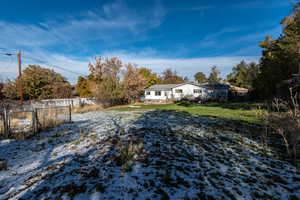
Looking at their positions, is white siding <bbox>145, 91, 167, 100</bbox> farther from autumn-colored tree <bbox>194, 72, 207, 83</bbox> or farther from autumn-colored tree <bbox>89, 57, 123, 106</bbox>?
autumn-colored tree <bbox>194, 72, 207, 83</bbox>

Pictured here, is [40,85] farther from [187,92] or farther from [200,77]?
[200,77]

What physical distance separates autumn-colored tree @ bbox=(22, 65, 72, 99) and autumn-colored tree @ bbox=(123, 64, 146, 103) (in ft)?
41.8

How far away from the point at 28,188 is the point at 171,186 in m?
2.43

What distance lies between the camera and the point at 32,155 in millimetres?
3947

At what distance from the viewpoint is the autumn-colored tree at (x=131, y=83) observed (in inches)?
871

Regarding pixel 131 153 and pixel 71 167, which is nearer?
pixel 71 167

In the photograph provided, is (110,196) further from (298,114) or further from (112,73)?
(112,73)

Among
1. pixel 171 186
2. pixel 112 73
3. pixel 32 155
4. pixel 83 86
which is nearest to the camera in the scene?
pixel 171 186

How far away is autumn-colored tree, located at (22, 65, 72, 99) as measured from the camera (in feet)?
81.0

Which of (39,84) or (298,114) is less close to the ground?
(39,84)

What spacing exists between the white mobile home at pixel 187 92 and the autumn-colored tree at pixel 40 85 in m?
15.8

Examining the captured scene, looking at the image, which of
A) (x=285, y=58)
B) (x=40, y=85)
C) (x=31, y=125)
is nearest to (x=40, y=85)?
(x=40, y=85)

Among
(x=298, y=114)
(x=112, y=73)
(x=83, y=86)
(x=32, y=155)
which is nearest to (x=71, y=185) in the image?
(x=32, y=155)

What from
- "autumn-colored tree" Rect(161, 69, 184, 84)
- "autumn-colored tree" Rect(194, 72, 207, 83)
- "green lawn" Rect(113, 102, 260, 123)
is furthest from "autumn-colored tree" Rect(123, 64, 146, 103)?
"autumn-colored tree" Rect(194, 72, 207, 83)
